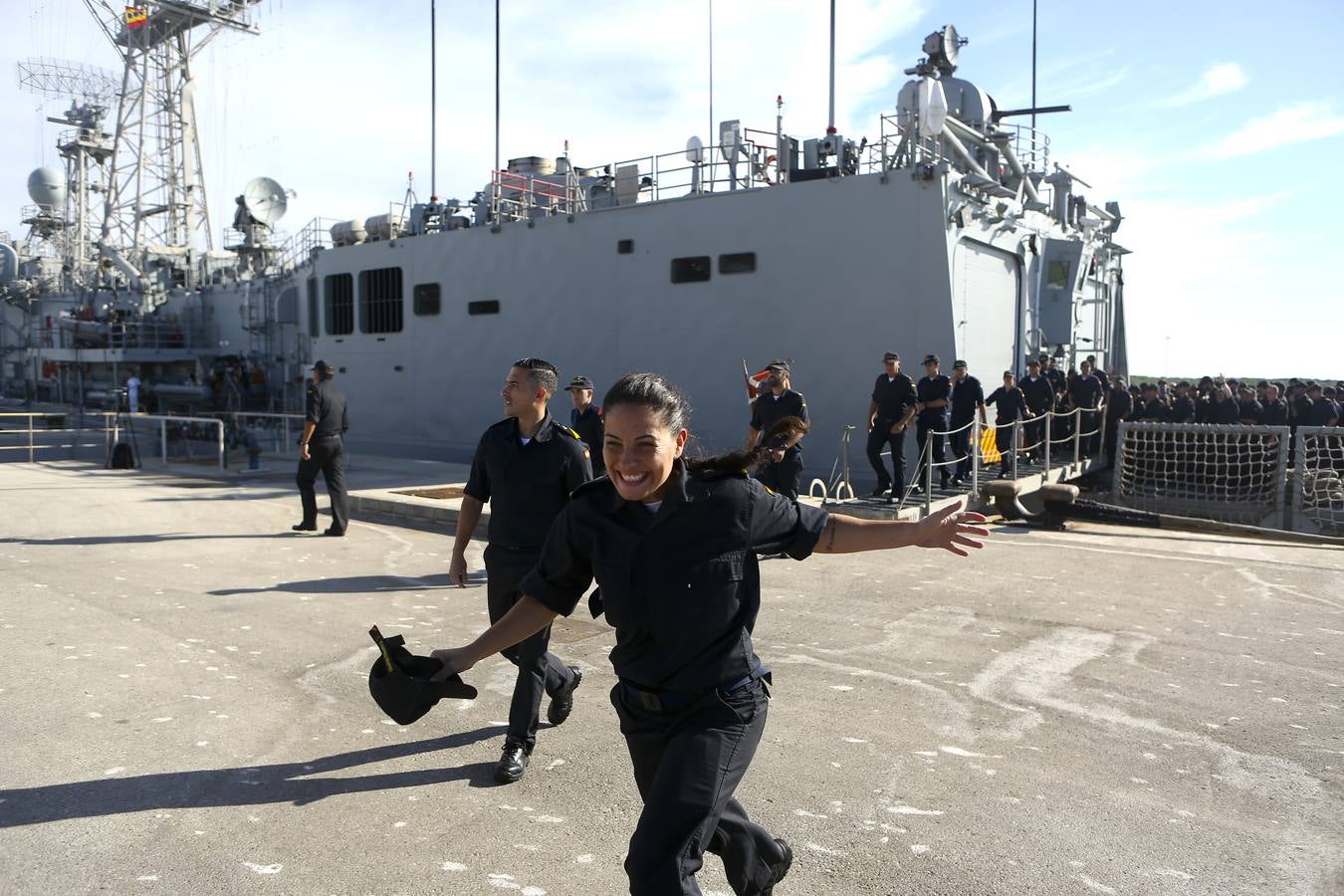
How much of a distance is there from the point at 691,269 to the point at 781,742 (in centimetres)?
1276

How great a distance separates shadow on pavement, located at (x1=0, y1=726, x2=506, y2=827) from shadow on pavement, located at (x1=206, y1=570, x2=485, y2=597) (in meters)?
3.40

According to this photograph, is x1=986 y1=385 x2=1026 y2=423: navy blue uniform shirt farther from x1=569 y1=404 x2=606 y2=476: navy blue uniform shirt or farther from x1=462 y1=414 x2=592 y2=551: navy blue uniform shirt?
x1=462 y1=414 x2=592 y2=551: navy blue uniform shirt

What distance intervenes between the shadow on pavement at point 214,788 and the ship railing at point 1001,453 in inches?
268

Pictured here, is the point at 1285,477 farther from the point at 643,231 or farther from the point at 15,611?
the point at 15,611

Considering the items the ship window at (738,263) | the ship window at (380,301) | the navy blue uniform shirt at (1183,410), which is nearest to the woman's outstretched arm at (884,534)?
the ship window at (738,263)

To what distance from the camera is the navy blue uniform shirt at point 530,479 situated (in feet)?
14.2

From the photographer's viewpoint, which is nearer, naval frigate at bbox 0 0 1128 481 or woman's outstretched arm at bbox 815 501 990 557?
woman's outstretched arm at bbox 815 501 990 557

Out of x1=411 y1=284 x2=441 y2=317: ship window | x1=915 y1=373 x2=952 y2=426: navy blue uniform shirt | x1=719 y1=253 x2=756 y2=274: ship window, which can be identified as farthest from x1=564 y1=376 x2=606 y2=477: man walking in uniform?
x1=411 y1=284 x2=441 y2=317: ship window

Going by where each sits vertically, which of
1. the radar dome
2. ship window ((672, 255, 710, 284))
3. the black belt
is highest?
the radar dome

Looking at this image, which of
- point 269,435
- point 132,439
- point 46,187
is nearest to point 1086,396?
point 269,435

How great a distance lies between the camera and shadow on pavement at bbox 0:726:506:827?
3.73 metres

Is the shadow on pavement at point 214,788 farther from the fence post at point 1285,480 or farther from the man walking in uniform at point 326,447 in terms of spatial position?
the fence post at point 1285,480

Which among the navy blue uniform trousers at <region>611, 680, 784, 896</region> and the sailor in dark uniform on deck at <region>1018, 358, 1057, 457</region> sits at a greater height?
the sailor in dark uniform on deck at <region>1018, 358, 1057, 457</region>

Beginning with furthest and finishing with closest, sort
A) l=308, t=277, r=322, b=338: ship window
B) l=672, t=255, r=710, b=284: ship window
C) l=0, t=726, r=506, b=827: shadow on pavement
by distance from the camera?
l=308, t=277, r=322, b=338: ship window, l=672, t=255, r=710, b=284: ship window, l=0, t=726, r=506, b=827: shadow on pavement
